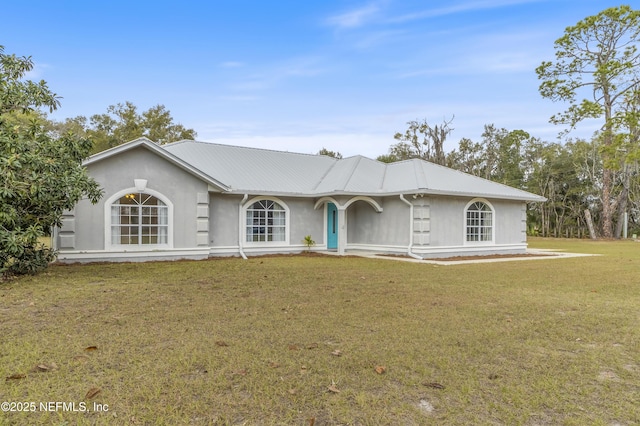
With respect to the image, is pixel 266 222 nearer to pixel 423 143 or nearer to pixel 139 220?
pixel 139 220

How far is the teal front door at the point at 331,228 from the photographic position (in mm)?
17484

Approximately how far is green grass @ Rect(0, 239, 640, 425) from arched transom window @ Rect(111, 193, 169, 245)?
4487 millimetres

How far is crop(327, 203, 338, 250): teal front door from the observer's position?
17.5 m

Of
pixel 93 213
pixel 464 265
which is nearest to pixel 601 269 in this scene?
pixel 464 265

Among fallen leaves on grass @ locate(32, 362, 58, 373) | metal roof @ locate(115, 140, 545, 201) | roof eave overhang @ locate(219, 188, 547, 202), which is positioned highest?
metal roof @ locate(115, 140, 545, 201)

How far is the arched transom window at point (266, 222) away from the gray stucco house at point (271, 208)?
0.04 m

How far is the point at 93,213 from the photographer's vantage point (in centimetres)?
1236

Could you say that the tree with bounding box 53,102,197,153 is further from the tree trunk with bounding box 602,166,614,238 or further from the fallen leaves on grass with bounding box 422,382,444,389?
the tree trunk with bounding box 602,166,614,238

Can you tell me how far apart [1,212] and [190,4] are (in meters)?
9.00

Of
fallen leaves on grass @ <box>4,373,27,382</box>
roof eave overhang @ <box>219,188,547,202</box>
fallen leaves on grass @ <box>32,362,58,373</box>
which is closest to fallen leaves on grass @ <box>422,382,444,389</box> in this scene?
fallen leaves on grass @ <box>32,362,58,373</box>

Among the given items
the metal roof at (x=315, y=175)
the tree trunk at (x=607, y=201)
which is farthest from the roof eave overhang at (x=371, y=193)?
the tree trunk at (x=607, y=201)

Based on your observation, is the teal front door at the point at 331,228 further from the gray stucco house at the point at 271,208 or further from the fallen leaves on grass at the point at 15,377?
the fallen leaves on grass at the point at 15,377

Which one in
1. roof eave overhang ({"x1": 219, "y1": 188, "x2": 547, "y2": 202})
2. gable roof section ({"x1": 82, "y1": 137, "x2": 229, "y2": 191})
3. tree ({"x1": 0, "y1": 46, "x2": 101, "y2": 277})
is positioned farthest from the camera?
roof eave overhang ({"x1": 219, "y1": 188, "x2": 547, "y2": 202})

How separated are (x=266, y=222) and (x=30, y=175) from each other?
8.64 m
